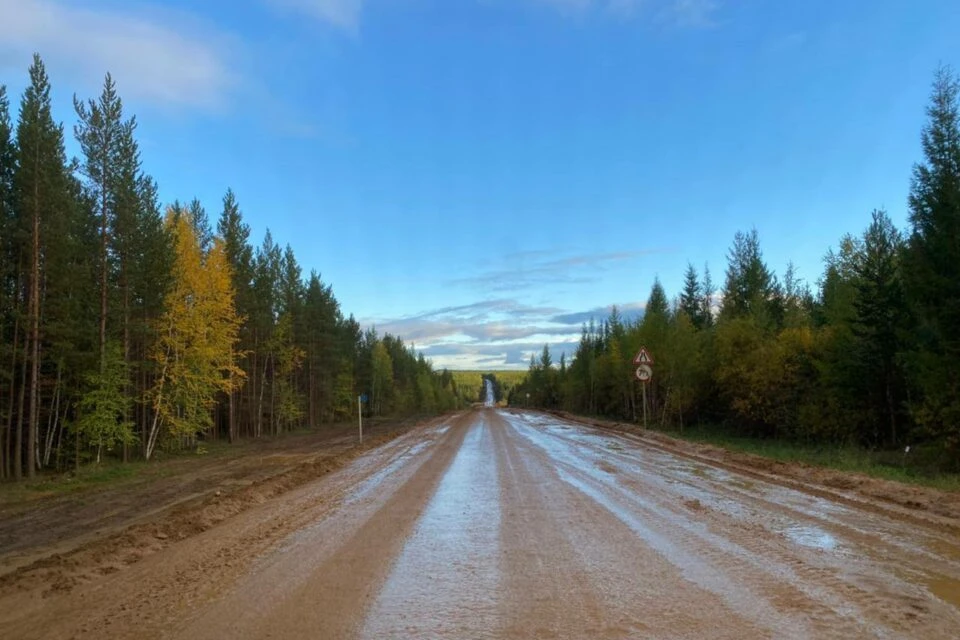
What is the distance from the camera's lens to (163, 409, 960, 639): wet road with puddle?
445cm

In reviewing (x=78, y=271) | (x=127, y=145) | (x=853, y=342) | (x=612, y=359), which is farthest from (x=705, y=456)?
(x=612, y=359)

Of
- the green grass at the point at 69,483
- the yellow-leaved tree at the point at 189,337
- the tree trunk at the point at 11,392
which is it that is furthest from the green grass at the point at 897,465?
the yellow-leaved tree at the point at 189,337

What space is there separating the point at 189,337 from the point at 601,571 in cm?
2890

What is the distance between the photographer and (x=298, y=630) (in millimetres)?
4453

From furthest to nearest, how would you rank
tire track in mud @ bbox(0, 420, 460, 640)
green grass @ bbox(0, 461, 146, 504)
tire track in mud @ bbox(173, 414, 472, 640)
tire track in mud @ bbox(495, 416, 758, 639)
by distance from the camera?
green grass @ bbox(0, 461, 146, 504)
tire track in mud @ bbox(0, 420, 460, 640)
tire track in mud @ bbox(173, 414, 472, 640)
tire track in mud @ bbox(495, 416, 758, 639)

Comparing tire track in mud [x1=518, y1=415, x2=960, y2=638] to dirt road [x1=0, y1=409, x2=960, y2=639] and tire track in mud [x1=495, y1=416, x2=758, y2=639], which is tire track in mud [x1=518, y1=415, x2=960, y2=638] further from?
tire track in mud [x1=495, y1=416, x2=758, y2=639]

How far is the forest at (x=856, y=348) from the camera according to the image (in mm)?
17906

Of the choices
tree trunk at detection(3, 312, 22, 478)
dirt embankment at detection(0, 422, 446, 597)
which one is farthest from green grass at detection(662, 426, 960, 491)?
tree trunk at detection(3, 312, 22, 478)

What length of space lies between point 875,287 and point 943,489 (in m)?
15.9

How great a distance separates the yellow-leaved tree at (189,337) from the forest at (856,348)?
85.7 feet

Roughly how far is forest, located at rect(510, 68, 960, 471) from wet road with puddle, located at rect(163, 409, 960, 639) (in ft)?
38.0

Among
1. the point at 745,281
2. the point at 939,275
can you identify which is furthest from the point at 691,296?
the point at 939,275

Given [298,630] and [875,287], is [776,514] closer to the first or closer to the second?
[298,630]

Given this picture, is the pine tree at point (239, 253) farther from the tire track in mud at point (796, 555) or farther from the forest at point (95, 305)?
the tire track in mud at point (796, 555)
